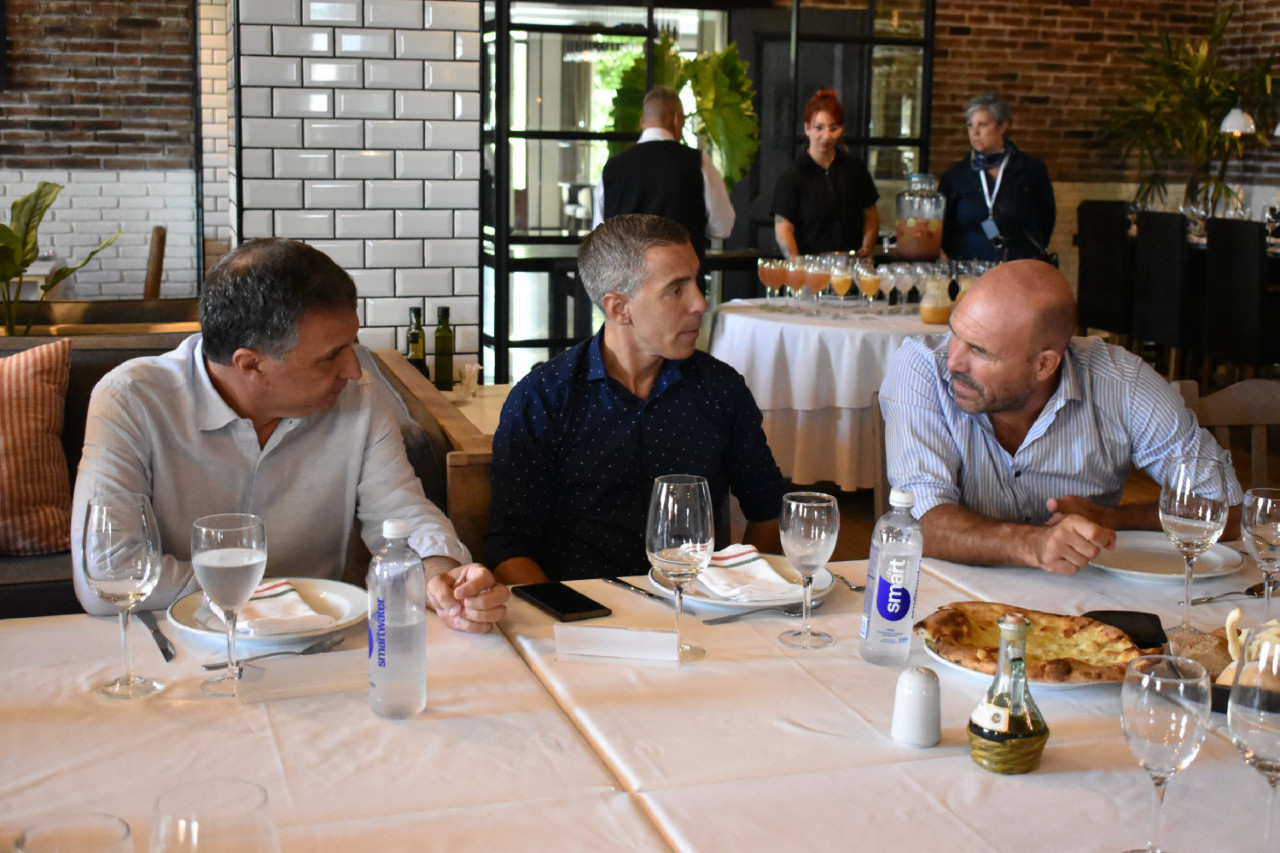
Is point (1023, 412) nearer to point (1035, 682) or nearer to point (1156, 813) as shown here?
point (1035, 682)

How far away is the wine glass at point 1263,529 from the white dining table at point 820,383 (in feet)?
8.71

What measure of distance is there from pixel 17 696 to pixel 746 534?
1419 millimetres

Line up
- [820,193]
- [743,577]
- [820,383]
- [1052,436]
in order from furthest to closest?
[820,193] → [820,383] → [1052,436] → [743,577]

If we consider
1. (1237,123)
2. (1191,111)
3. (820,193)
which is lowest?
(820,193)

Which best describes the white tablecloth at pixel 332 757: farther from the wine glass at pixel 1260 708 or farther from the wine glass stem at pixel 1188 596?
the wine glass stem at pixel 1188 596

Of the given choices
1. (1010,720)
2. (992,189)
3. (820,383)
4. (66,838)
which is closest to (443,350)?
(820,383)

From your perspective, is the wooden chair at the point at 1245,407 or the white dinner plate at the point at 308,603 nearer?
the white dinner plate at the point at 308,603

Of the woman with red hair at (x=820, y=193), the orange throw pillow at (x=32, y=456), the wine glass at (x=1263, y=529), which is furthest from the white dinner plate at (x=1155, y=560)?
the woman with red hair at (x=820, y=193)

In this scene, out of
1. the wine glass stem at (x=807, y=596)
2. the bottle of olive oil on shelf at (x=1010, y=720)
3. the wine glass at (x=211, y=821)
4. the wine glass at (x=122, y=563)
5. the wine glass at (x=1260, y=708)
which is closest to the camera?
the wine glass at (x=211, y=821)

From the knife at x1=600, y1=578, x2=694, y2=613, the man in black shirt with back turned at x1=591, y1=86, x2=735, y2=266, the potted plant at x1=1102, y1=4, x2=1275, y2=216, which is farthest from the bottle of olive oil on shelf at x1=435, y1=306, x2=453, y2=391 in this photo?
the potted plant at x1=1102, y1=4, x2=1275, y2=216

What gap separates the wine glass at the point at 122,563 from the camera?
128 centimetres

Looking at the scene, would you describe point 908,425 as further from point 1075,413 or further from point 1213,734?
point 1213,734

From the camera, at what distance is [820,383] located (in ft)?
14.2

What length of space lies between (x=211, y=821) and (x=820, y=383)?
3.81m
